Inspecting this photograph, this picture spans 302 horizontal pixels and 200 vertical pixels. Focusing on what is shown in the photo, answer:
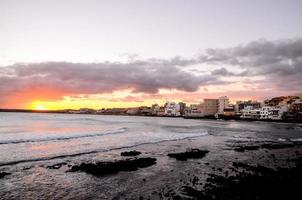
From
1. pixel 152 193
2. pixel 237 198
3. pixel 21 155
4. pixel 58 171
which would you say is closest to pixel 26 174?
pixel 58 171

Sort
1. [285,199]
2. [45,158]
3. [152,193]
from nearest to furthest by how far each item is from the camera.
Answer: [285,199] < [152,193] < [45,158]

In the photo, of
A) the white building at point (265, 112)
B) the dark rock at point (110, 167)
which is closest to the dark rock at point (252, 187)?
the dark rock at point (110, 167)

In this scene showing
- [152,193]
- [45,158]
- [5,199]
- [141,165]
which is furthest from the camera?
[45,158]

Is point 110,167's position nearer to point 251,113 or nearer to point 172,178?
point 172,178

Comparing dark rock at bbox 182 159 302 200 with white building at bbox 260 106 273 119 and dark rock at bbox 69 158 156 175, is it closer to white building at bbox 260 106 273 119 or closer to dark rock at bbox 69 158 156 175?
dark rock at bbox 69 158 156 175

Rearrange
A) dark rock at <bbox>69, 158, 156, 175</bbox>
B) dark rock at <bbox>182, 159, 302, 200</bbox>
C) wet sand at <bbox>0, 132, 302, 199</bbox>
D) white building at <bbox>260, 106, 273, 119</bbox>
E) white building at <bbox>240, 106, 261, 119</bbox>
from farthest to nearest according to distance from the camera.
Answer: white building at <bbox>240, 106, 261, 119</bbox> → white building at <bbox>260, 106, 273, 119</bbox> → dark rock at <bbox>69, 158, 156, 175</bbox> → wet sand at <bbox>0, 132, 302, 199</bbox> → dark rock at <bbox>182, 159, 302, 200</bbox>

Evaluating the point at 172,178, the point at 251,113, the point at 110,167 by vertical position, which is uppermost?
the point at 251,113

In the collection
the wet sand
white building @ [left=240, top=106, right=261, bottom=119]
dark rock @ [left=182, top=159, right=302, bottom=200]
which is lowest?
the wet sand

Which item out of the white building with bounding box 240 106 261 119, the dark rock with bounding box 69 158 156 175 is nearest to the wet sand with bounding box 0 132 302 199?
the dark rock with bounding box 69 158 156 175

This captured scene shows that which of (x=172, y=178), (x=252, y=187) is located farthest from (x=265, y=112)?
(x=252, y=187)

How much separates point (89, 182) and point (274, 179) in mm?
10584

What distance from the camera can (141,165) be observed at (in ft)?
64.8

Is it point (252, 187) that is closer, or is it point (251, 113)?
point (252, 187)

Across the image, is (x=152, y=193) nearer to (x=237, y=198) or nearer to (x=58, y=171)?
(x=237, y=198)
